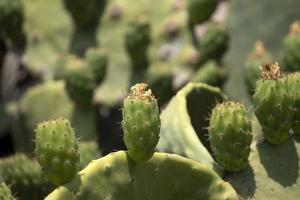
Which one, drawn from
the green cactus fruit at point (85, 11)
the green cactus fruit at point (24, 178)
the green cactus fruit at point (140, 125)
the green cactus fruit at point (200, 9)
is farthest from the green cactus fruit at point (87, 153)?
the green cactus fruit at point (85, 11)

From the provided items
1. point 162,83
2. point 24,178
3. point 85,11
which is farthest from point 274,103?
point 85,11

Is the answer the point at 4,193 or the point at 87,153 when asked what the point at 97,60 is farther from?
the point at 4,193

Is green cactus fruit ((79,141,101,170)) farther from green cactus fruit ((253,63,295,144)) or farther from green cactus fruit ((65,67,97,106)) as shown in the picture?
green cactus fruit ((253,63,295,144))

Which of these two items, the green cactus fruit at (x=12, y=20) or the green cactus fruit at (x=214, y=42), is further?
the green cactus fruit at (x=12, y=20)

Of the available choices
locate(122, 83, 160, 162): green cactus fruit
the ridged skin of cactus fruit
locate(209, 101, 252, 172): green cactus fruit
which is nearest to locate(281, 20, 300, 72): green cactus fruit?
the ridged skin of cactus fruit

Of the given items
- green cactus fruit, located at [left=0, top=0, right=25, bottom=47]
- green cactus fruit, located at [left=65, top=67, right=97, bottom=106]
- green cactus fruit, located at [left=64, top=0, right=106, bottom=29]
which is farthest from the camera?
green cactus fruit, located at [left=64, top=0, right=106, bottom=29]

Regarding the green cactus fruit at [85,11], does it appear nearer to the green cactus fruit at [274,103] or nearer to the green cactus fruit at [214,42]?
the green cactus fruit at [214,42]
